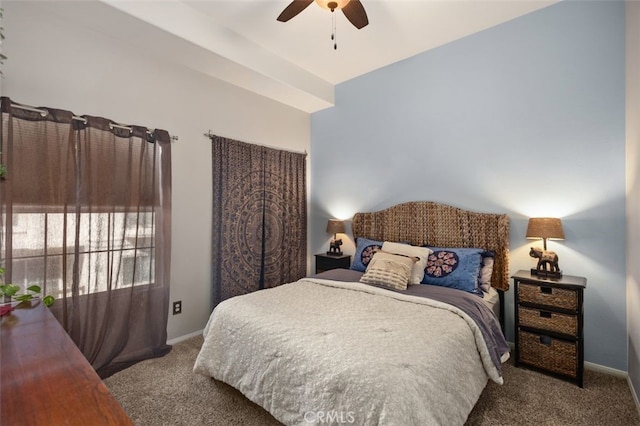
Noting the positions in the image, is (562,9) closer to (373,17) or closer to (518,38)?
(518,38)

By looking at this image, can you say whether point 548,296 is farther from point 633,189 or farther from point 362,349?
point 362,349

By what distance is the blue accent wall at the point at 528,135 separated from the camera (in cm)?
235

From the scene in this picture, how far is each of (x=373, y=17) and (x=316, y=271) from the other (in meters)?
2.90

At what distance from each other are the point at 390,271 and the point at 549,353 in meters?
1.28

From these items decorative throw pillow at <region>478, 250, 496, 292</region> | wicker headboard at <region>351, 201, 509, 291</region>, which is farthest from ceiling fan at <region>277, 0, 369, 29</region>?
decorative throw pillow at <region>478, 250, 496, 292</region>

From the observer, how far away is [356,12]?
7.24ft

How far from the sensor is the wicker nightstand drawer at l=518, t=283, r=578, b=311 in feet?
7.17

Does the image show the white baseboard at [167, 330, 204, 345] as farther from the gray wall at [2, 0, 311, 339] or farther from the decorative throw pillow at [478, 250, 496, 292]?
the decorative throw pillow at [478, 250, 496, 292]

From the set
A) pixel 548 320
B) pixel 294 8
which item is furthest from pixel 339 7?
pixel 548 320

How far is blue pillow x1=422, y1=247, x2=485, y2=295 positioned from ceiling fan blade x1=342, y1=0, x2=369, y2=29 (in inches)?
81.3

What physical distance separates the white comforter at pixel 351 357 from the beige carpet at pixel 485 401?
7.3 inches

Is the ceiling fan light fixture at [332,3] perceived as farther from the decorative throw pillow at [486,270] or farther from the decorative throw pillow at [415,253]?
the decorative throw pillow at [486,270]

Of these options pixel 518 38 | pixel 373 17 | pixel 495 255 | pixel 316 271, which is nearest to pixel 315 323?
pixel 495 255

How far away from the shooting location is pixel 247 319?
6.31 ft
